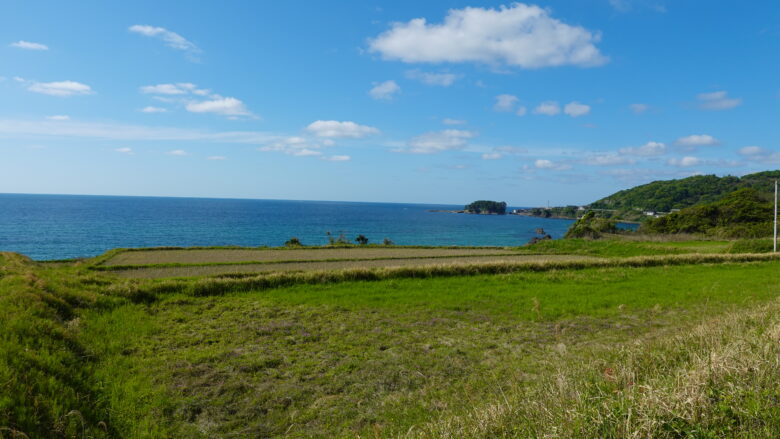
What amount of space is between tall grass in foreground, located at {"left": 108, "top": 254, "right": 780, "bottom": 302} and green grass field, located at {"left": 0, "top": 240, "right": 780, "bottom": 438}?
0.30ft

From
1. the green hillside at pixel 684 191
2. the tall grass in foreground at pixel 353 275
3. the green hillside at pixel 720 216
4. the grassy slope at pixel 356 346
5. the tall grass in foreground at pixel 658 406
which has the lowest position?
the grassy slope at pixel 356 346

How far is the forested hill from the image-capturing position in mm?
117188

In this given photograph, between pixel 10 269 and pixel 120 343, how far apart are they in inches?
294

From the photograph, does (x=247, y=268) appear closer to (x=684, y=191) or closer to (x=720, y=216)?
(x=720, y=216)

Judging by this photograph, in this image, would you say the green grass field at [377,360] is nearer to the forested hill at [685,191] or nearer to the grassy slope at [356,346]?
the grassy slope at [356,346]

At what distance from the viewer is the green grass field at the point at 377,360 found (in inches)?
161

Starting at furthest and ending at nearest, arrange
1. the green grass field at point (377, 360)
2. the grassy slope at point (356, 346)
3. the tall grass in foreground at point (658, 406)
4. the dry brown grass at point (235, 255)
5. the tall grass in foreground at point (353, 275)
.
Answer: the dry brown grass at point (235, 255), the tall grass in foreground at point (353, 275), the grassy slope at point (356, 346), the green grass field at point (377, 360), the tall grass in foreground at point (658, 406)

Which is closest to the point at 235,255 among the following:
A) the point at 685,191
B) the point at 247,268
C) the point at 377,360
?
the point at 247,268

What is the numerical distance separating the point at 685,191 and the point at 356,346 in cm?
15299

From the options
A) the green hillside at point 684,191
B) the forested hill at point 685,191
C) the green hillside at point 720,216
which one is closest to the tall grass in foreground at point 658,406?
the green hillside at point 720,216

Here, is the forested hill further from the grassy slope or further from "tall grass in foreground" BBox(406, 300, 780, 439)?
"tall grass in foreground" BBox(406, 300, 780, 439)

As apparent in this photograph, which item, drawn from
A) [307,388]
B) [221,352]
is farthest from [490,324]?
[221,352]

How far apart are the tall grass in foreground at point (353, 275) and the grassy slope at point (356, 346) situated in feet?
2.43

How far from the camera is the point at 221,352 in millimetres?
8695
